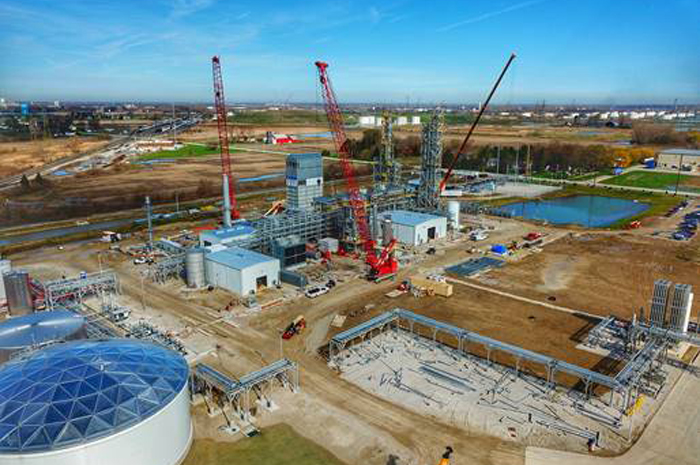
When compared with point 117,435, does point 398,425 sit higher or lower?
lower

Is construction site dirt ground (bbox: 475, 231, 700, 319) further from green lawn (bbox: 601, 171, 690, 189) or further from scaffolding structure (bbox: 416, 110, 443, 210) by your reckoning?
green lawn (bbox: 601, 171, 690, 189)

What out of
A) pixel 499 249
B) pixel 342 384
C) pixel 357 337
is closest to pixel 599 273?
pixel 499 249

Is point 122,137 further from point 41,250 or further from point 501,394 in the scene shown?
point 501,394

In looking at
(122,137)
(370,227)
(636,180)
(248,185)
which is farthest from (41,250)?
(122,137)

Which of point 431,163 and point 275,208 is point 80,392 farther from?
point 431,163

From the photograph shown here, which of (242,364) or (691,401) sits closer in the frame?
(691,401)

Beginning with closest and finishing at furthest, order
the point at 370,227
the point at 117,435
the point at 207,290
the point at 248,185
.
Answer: the point at 117,435 → the point at 207,290 → the point at 370,227 → the point at 248,185

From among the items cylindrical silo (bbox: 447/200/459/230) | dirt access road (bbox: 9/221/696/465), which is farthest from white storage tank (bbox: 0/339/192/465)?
cylindrical silo (bbox: 447/200/459/230)

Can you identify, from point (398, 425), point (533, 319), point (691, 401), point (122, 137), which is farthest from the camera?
point (122, 137)
